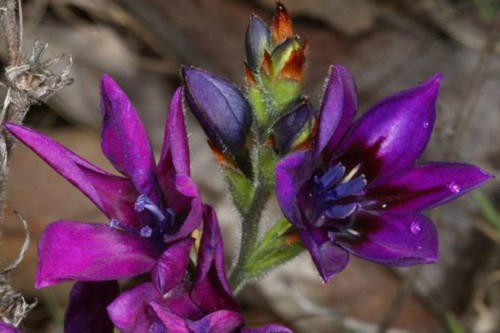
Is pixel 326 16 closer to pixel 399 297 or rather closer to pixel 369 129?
pixel 399 297

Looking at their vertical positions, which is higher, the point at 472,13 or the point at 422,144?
the point at 422,144

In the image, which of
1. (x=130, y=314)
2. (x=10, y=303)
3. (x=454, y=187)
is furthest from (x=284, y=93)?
(x=10, y=303)

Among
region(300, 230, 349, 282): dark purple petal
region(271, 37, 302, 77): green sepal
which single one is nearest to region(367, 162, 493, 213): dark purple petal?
region(300, 230, 349, 282): dark purple petal

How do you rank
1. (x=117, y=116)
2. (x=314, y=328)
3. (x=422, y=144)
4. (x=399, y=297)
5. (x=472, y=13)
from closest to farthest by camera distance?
(x=117, y=116) < (x=422, y=144) < (x=399, y=297) < (x=314, y=328) < (x=472, y=13)

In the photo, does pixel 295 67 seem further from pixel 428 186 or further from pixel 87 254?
pixel 87 254

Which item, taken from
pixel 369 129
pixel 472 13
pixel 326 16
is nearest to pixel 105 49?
pixel 326 16

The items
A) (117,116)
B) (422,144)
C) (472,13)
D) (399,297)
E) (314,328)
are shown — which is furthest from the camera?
(472,13)

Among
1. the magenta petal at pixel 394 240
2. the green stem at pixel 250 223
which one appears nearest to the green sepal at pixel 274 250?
the green stem at pixel 250 223
